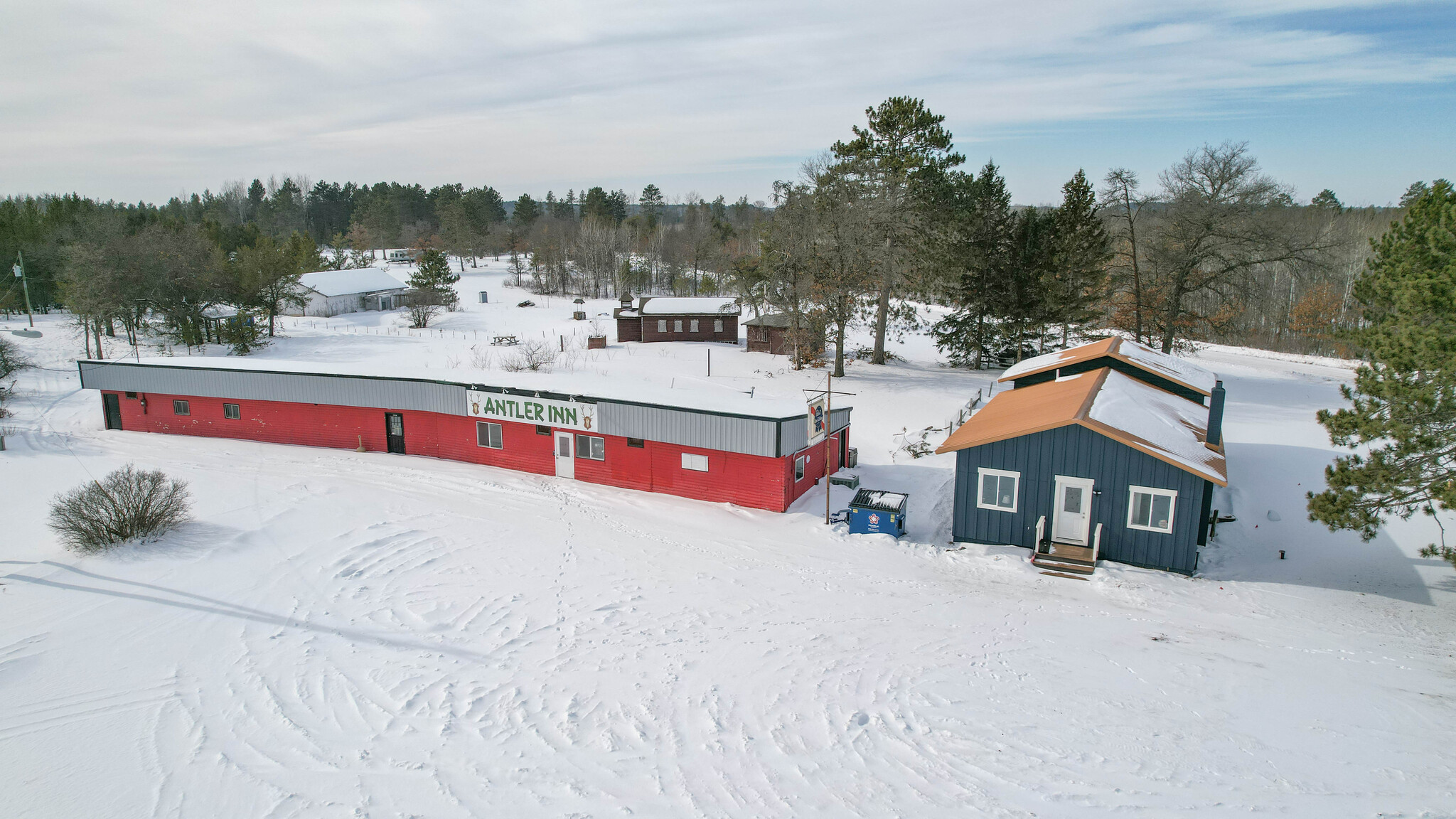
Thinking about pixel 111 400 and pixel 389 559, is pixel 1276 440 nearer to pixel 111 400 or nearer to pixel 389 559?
pixel 389 559

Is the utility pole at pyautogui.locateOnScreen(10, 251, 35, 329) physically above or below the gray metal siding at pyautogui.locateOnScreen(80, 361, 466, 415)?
above

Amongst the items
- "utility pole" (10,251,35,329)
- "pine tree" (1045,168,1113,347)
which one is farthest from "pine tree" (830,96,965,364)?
"utility pole" (10,251,35,329)

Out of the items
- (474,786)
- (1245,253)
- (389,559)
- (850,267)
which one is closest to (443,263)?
(850,267)

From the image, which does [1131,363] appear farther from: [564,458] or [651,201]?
[651,201]

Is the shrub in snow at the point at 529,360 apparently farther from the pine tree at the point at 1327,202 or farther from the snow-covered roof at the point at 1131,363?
the pine tree at the point at 1327,202

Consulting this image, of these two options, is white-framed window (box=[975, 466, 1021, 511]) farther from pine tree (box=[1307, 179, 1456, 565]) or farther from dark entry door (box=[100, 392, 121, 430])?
dark entry door (box=[100, 392, 121, 430])

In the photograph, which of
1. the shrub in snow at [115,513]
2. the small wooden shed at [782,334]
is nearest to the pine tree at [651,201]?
the small wooden shed at [782,334]
